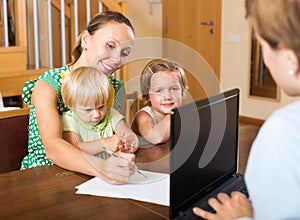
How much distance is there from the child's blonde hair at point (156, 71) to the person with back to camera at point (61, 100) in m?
0.10

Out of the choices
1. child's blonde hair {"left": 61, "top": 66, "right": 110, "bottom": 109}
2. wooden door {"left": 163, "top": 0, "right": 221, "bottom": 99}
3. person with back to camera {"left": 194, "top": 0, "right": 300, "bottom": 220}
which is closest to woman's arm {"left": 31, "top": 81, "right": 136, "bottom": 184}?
child's blonde hair {"left": 61, "top": 66, "right": 110, "bottom": 109}

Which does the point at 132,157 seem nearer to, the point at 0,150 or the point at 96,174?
the point at 96,174

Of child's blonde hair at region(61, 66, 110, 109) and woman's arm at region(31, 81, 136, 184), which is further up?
child's blonde hair at region(61, 66, 110, 109)

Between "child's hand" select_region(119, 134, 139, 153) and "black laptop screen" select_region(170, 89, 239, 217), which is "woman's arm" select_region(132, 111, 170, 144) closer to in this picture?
"child's hand" select_region(119, 134, 139, 153)

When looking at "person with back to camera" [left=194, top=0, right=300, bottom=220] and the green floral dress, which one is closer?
"person with back to camera" [left=194, top=0, right=300, bottom=220]

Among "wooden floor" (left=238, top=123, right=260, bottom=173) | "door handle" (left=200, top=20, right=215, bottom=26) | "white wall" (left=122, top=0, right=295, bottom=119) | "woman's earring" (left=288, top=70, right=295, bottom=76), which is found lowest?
"wooden floor" (left=238, top=123, right=260, bottom=173)

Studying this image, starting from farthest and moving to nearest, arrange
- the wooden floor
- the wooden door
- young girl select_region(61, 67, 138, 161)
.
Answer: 1. the wooden door
2. the wooden floor
3. young girl select_region(61, 67, 138, 161)

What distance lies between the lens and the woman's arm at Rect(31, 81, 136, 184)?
149 cm

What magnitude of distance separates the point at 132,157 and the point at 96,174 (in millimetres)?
121

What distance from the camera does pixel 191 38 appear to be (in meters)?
6.68

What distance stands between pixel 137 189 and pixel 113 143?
0.30 meters

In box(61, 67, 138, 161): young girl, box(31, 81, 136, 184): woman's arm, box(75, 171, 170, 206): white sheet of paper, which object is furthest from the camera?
box(61, 67, 138, 161): young girl

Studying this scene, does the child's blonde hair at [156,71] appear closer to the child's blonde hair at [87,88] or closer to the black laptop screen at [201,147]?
the child's blonde hair at [87,88]

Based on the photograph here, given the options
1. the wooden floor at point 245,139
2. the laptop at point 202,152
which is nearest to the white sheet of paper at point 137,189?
the laptop at point 202,152
